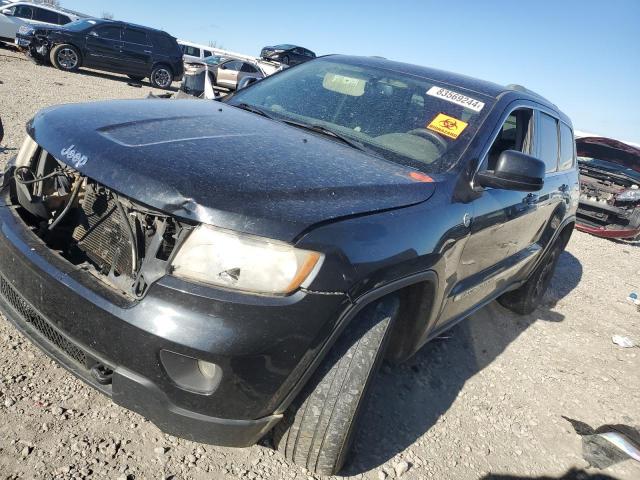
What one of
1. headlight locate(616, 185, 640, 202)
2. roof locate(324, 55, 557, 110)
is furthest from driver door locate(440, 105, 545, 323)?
headlight locate(616, 185, 640, 202)

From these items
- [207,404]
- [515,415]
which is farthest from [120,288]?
[515,415]

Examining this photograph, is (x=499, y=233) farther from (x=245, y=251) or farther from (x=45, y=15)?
(x=45, y=15)

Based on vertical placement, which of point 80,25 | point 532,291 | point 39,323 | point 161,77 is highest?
point 39,323

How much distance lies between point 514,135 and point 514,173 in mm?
1022

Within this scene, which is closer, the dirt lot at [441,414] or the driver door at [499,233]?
the dirt lot at [441,414]

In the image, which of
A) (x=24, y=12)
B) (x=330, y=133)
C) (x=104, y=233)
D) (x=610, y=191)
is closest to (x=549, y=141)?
(x=330, y=133)

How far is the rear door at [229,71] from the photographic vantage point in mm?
19016

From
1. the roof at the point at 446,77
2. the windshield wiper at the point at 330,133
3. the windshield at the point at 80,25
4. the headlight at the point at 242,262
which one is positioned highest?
the roof at the point at 446,77

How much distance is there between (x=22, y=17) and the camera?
17.2 meters

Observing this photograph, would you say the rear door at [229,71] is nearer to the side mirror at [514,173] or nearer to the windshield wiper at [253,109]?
the windshield wiper at [253,109]

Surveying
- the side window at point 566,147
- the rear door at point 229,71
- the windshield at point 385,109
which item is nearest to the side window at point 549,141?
the side window at point 566,147

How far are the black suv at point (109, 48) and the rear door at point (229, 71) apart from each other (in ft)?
9.39

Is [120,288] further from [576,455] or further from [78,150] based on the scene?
[576,455]

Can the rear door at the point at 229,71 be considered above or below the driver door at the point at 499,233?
below
